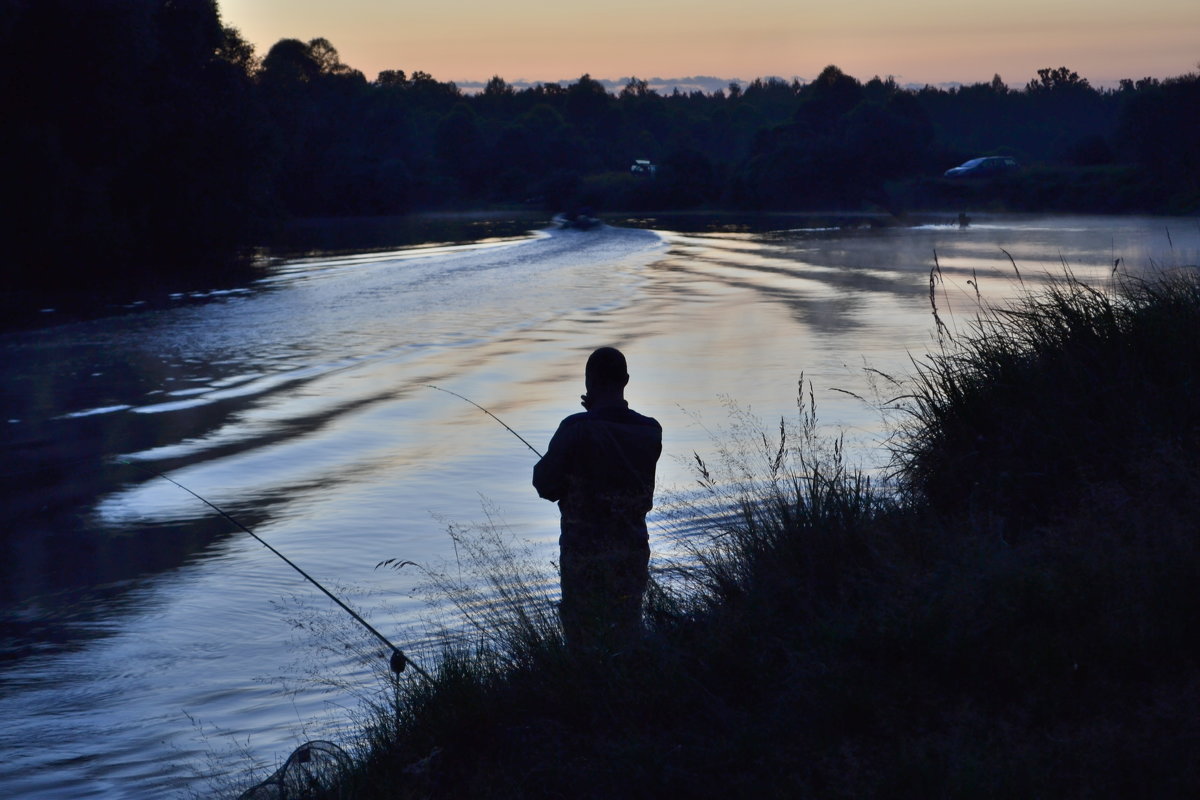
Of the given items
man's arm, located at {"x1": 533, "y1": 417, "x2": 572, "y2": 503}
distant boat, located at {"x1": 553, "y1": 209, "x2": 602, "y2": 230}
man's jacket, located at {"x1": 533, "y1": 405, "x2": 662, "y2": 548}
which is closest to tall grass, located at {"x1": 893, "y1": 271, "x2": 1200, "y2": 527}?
man's jacket, located at {"x1": 533, "y1": 405, "x2": 662, "y2": 548}

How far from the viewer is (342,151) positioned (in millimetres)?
100625

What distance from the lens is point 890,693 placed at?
4.26 metres

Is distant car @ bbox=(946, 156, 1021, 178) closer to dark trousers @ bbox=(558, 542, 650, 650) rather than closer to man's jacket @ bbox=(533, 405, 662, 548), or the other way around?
man's jacket @ bbox=(533, 405, 662, 548)

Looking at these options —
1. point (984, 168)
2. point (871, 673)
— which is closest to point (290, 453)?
point (871, 673)

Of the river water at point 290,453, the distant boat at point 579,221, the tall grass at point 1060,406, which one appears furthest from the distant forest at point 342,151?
the tall grass at point 1060,406

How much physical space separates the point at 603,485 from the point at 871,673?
1.51 meters

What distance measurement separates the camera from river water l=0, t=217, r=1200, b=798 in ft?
20.3

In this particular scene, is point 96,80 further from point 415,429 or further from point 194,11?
point 415,429

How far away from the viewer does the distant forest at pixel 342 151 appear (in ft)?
108

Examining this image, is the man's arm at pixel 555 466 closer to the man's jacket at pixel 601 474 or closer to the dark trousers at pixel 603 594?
the man's jacket at pixel 601 474

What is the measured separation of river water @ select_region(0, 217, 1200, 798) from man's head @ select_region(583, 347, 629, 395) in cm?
193

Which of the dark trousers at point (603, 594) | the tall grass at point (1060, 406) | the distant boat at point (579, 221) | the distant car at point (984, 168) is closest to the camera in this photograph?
the dark trousers at point (603, 594)

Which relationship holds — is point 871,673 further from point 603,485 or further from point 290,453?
point 290,453

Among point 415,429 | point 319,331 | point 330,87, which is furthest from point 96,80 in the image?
point 330,87
